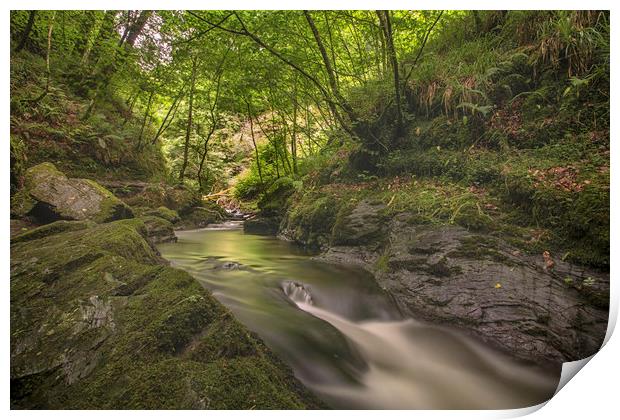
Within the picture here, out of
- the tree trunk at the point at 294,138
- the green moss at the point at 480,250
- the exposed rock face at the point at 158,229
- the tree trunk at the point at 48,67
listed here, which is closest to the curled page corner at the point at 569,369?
the green moss at the point at 480,250

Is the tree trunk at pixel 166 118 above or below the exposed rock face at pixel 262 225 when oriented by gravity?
above

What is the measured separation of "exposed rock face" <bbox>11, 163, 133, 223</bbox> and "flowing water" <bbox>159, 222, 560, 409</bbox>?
23.6 inches

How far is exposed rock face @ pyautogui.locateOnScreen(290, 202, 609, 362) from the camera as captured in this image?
1.99 m

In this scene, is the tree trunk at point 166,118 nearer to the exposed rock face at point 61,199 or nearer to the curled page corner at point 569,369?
the exposed rock face at point 61,199

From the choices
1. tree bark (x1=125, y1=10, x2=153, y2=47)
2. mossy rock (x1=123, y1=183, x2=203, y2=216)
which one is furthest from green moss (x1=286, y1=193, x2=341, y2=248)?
tree bark (x1=125, y1=10, x2=153, y2=47)

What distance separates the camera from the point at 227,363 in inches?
63.8

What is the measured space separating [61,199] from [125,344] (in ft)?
4.52

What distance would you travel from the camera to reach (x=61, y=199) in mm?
2322

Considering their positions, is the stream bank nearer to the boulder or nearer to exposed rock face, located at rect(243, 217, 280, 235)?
the boulder

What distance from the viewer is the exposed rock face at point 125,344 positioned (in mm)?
1548

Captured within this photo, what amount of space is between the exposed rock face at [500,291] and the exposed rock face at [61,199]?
245 cm

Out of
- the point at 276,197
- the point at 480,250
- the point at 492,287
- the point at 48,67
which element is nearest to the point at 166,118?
the point at 48,67
